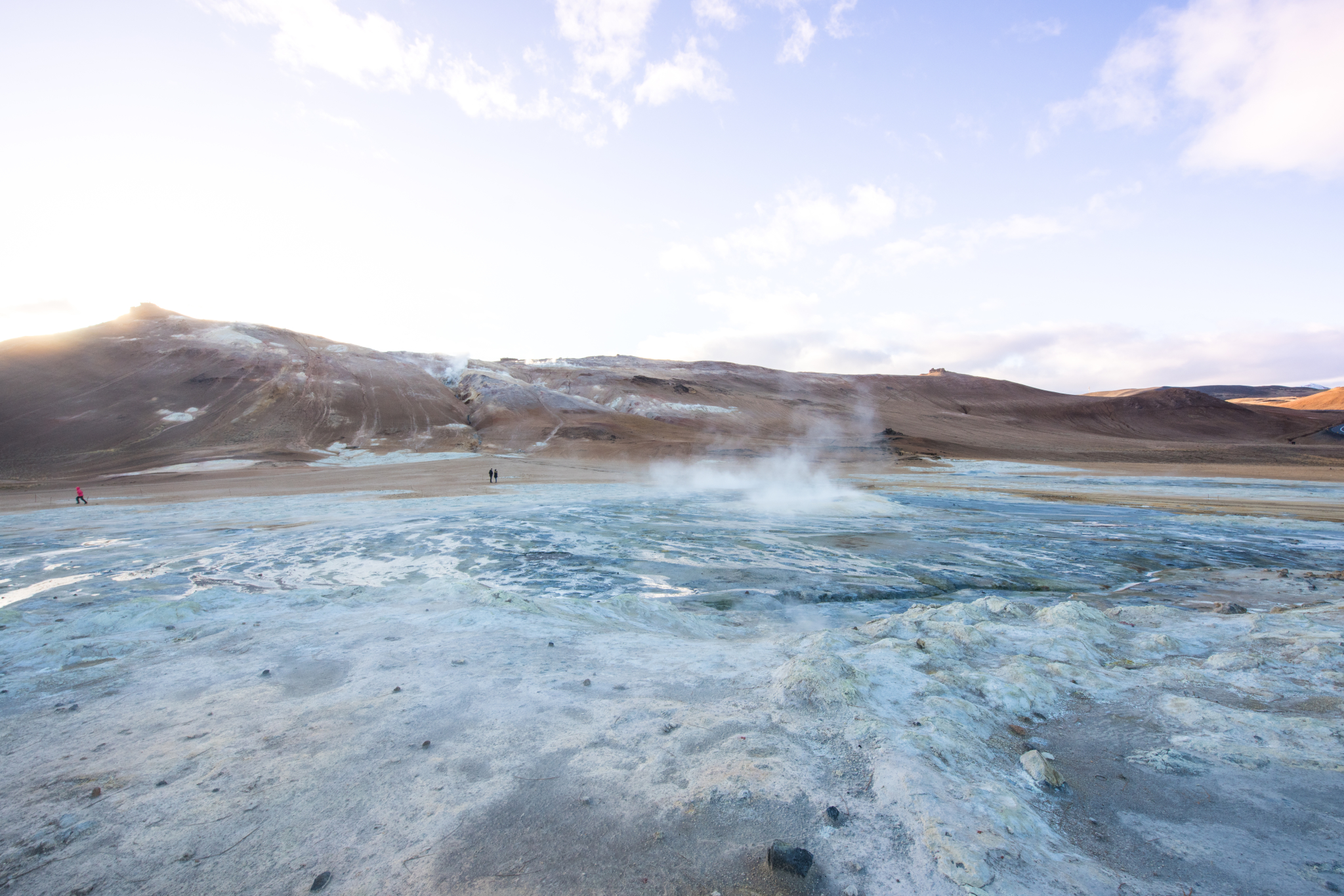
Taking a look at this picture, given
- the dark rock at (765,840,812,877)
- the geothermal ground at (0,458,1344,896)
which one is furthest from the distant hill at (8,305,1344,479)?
the dark rock at (765,840,812,877)

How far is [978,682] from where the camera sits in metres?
4.88

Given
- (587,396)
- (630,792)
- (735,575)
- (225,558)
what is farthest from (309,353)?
(630,792)

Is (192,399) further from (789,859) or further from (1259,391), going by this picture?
(1259,391)

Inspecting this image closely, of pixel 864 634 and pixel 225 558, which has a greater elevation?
pixel 864 634

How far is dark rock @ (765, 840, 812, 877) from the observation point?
109 inches

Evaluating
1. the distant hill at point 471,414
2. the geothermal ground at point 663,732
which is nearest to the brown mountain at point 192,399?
the distant hill at point 471,414

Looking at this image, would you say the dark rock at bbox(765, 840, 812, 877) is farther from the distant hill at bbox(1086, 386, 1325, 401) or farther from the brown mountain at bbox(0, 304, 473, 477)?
the distant hill at bbox(1086, 386, 1325, 401)

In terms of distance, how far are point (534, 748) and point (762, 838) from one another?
1.71 m

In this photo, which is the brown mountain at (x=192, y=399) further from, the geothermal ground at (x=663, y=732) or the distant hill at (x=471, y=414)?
the geothermal ground at (x=663, y=732)

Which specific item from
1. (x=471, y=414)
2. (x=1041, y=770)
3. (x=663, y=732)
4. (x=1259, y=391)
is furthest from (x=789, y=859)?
(x=1259, y=391)

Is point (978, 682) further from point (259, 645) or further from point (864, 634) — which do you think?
point (259, 645)

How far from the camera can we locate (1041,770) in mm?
3564

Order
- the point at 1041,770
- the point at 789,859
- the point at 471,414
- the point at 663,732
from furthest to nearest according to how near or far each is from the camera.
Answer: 1. the point at 471,414
2. the point at 663,732
3. the point at 1041,770
4. the point at 789,859

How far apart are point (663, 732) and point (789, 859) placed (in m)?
1.48
